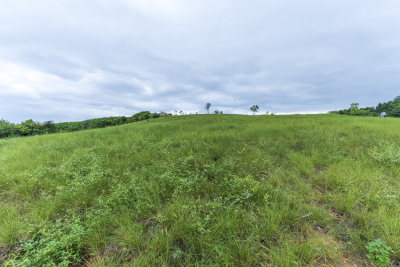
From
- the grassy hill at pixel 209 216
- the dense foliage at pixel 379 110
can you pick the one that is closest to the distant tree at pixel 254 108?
the dense foliage at pixel 379 110

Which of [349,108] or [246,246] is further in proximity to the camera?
[349,108]

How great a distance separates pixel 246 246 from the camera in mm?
1558

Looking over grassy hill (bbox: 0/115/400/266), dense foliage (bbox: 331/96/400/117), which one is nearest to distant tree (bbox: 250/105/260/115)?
dense foliage (bbox: 331/96/400/117)

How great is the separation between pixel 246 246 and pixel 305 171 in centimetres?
273

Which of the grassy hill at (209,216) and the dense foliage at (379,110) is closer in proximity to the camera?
the grassy hill at (209,216)

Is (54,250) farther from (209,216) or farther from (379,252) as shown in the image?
(379,252)

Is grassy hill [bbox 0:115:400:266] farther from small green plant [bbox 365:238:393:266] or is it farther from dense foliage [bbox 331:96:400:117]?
dense foliage [bbox 331:96:400:117]

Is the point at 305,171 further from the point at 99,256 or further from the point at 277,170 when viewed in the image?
the point at 99,256

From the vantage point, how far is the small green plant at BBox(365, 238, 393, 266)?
1449 mm

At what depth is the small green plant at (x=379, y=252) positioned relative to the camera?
4.75ft

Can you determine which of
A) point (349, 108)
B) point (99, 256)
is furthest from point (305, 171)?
point (349, 108)

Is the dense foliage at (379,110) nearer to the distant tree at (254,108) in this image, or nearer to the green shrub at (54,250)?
the distant tree at (254,108)

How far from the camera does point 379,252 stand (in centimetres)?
155

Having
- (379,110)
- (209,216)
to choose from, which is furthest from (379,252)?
(379,110)
